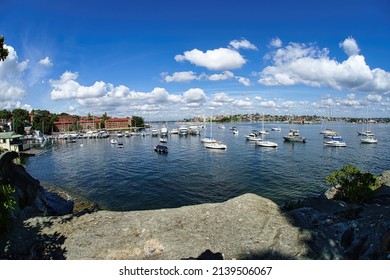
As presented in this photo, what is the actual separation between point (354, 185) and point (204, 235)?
13768mm

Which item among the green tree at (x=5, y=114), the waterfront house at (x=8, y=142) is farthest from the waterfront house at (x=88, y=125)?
the waterfront house at (x=8, y=142)

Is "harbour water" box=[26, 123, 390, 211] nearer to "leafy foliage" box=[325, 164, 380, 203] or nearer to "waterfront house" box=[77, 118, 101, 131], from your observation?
"leafy foliage" box=[325, 164, 380, 203]

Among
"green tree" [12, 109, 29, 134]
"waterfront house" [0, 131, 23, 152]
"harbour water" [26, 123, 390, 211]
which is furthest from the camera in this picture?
"green tree" [12, 109, 29, 134]

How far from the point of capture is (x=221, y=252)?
7137 millimetres

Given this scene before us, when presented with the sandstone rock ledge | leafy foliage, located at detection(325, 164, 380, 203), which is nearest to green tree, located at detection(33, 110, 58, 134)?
the sandstone rock ledge

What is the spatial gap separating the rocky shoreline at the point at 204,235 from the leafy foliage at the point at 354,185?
27.7 ft

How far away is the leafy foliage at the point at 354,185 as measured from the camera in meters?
16.3

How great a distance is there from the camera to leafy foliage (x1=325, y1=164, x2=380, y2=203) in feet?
53.6

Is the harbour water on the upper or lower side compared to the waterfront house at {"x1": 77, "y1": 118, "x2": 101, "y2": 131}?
lower

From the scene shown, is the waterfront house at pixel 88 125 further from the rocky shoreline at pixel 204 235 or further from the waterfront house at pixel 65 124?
the rocky shoreline at pixel 204 235

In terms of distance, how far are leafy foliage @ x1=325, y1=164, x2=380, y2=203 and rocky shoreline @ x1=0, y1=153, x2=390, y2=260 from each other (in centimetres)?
845

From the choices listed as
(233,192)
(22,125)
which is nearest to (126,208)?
(233,192)

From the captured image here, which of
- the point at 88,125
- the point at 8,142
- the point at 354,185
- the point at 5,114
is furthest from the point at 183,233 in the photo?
the point at 88,125
